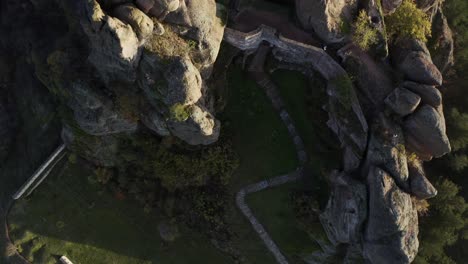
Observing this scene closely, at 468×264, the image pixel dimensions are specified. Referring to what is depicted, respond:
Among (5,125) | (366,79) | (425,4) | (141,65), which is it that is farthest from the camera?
(5,125)

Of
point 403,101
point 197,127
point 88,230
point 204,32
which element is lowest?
point 88,230

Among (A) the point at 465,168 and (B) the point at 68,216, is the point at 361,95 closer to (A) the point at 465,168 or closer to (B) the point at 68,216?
(A) the point at 465,168

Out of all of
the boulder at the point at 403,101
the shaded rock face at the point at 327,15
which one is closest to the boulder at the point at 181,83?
the shaded rock face at the point at 327,15

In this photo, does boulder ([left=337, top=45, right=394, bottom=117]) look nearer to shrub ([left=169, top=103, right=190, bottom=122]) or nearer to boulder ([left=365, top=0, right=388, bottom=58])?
boulder ([left=365, top=0, right=388, bottom=58])

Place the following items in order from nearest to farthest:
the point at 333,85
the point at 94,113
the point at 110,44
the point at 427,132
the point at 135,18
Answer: the point at 135,18, the point at 110,44, the point at 427,132, the point at 333,85, the point at 94,113

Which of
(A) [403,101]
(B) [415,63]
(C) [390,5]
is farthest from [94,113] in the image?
(B) [415,63]

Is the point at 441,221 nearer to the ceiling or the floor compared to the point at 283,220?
nearer to the ceiling

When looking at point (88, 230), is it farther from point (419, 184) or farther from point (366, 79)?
point (419, 184)
